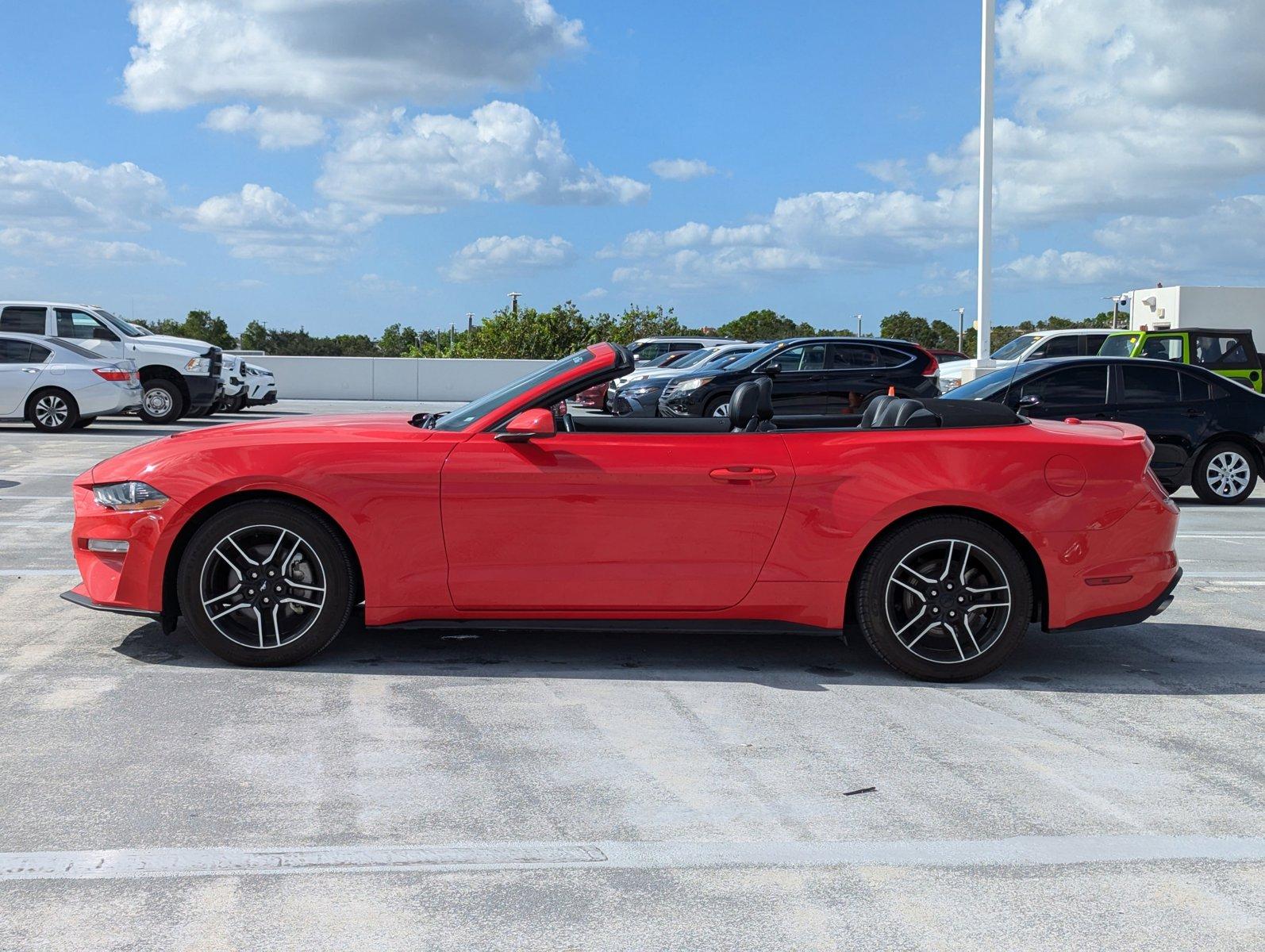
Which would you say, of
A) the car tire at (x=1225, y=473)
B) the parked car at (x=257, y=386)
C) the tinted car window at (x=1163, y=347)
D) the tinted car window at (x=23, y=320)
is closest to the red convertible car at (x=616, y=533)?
the car tire at (x=1225, y=473)

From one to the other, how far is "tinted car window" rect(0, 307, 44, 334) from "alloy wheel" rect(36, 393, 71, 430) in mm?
1994

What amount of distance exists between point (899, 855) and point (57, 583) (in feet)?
18.3

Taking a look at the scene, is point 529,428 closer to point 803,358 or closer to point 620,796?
point 620,796

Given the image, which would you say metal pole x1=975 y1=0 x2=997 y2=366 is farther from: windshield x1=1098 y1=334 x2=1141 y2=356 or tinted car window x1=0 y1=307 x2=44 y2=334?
tinted car window x1=0 y1=307 x2=44 y2=334

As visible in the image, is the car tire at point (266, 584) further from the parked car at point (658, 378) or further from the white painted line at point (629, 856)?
the parked car at point (658, 378)

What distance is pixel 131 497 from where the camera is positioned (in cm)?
561

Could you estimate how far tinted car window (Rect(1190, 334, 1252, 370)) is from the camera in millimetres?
20469

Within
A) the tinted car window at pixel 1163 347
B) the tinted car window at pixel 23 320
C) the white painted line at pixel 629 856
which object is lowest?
the white painted line at pixel 629 856

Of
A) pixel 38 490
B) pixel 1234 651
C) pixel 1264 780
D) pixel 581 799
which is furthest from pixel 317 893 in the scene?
pixel 38 490

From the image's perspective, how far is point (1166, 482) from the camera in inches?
539

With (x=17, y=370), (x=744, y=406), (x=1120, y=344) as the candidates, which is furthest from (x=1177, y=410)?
(x=17, y=370)

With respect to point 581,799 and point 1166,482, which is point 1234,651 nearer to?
point 581,799

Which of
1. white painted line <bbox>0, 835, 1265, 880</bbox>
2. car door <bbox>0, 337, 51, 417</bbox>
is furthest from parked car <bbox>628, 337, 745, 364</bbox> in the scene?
→ white painted line <bbox>0, 835, 1265, 880</bbox>

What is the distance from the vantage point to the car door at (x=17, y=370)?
1970 centimetres
